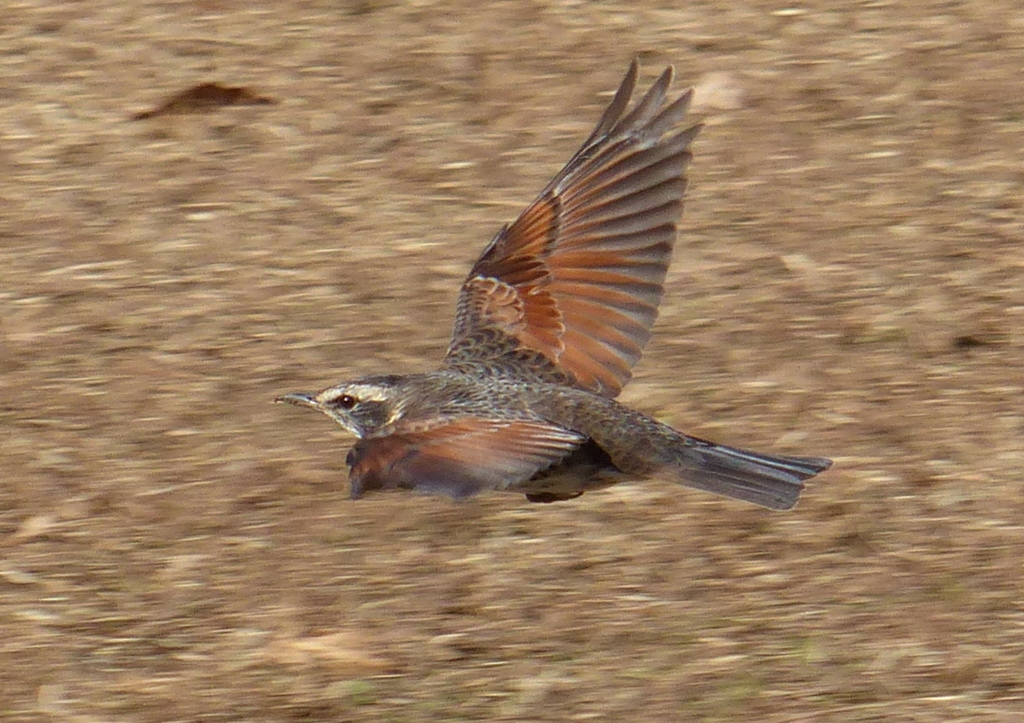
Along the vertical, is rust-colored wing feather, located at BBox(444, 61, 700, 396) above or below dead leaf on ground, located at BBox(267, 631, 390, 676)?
above

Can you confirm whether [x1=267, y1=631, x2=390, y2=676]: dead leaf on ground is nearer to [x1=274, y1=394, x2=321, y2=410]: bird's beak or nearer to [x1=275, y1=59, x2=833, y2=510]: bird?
[x1=275, y1=59, x2=833, y2=510]: bird

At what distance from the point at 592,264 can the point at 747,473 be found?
42.4 inches

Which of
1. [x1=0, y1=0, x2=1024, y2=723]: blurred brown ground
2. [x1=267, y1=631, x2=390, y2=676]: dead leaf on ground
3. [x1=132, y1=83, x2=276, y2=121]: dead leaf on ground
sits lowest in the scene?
[x1=267, y1=631, x2=390, y2=676]: dead leaf on ground

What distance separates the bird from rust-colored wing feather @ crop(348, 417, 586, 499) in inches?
0.6

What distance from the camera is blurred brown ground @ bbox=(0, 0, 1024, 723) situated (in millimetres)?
5371

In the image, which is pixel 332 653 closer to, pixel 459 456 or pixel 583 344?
pixel 459 456

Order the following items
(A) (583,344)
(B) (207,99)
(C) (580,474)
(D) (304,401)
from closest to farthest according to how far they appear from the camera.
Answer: (C) (580,474)
(D) (304,401)
(A) (583,344)
(B) (207,99)

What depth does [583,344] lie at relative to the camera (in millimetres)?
5992

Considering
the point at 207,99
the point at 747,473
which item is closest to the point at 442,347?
the point at 747,473

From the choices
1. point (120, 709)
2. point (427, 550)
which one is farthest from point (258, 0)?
point (120, 709)

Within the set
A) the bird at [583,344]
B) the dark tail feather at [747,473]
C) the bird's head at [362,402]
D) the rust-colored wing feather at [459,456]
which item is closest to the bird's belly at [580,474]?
the bird at [583,344]

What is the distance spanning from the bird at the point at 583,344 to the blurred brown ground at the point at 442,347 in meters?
0.46

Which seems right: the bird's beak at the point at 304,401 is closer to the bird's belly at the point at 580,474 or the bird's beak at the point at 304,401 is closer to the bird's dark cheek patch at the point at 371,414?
the bird's dark cheek patch at the point at 371,414

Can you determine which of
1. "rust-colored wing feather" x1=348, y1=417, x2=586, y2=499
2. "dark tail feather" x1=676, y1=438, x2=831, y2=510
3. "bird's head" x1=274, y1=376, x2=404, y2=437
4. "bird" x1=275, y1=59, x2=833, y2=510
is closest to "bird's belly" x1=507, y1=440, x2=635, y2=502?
"bird" x1=275, y1=59, x2=833, y2=510
